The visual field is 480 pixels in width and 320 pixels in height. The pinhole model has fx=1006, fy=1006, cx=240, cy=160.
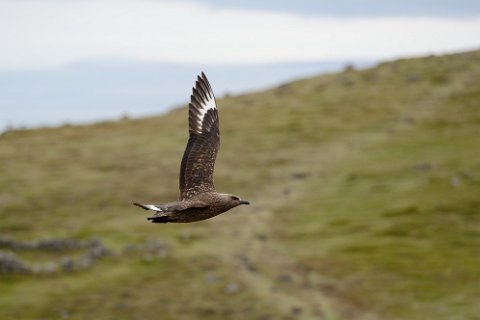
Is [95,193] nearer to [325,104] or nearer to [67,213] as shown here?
[67,213]

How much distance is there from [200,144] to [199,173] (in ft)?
3.51

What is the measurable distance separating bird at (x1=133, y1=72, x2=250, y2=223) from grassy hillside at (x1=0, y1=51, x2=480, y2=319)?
69.2 ft

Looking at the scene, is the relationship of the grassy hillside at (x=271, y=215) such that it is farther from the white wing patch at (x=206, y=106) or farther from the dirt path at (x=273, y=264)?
the white wing patch at (x=206, y=106)

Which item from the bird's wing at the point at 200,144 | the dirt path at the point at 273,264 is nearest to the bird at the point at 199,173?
the bird's wing at the point at 200,144

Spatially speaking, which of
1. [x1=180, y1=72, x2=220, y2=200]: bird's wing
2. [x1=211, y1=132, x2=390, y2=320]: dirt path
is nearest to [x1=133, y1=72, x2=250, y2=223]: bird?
[x1=180, y1=72, x2=220, y2=200]: bird's wing

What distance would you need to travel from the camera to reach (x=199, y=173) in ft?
65.9

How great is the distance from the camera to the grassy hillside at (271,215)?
43.6 m

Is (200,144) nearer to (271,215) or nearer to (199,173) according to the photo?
(199,173)

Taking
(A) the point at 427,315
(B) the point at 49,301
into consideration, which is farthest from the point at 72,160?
(A) the point at 427,315

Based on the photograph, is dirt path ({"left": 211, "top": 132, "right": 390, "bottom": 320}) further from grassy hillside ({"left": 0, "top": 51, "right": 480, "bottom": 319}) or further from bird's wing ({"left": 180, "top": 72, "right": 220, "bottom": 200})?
bird's wing ({"left": 180, "top": 72, "right": 220, "bottom": 200})

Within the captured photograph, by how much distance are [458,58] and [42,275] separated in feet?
185

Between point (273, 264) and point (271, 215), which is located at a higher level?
point (271, 215)

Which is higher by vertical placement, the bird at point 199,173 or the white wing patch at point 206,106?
the white wing patch at point 206,106

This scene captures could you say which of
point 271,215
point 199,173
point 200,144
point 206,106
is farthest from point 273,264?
point 199,173
